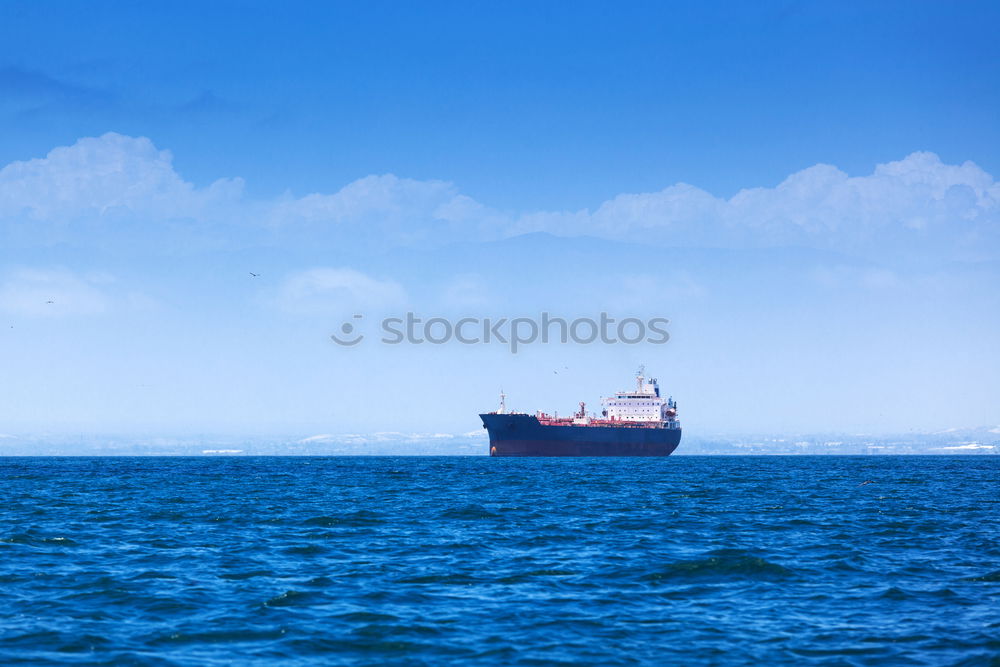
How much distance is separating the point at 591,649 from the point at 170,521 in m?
26.0

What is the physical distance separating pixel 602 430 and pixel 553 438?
31.5ft

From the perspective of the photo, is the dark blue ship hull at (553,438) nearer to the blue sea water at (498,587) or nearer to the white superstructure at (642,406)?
the white superstructure at (642,406)

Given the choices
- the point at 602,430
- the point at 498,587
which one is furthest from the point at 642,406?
the point at 498,587

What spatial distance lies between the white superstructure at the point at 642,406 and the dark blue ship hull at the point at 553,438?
538 inches

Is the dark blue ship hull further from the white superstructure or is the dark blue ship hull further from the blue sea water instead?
the blue sea water

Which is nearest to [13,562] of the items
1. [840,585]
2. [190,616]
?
[190,616]

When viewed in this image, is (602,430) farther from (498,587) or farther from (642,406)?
(498,587)

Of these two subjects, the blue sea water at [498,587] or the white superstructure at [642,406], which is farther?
the white superstructure at [642,406]

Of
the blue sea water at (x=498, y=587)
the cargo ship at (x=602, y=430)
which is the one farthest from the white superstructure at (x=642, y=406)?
the blue sea water at (x=498, y=587)

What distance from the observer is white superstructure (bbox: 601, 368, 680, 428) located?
176 meters

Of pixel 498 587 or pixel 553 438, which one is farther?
pixel 553 438

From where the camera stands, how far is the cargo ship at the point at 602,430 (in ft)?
488

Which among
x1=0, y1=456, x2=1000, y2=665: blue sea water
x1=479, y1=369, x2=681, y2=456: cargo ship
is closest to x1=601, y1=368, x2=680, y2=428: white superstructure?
x1=479, y1=369, x2=681, y2=456: cargo ship

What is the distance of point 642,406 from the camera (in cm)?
17725
